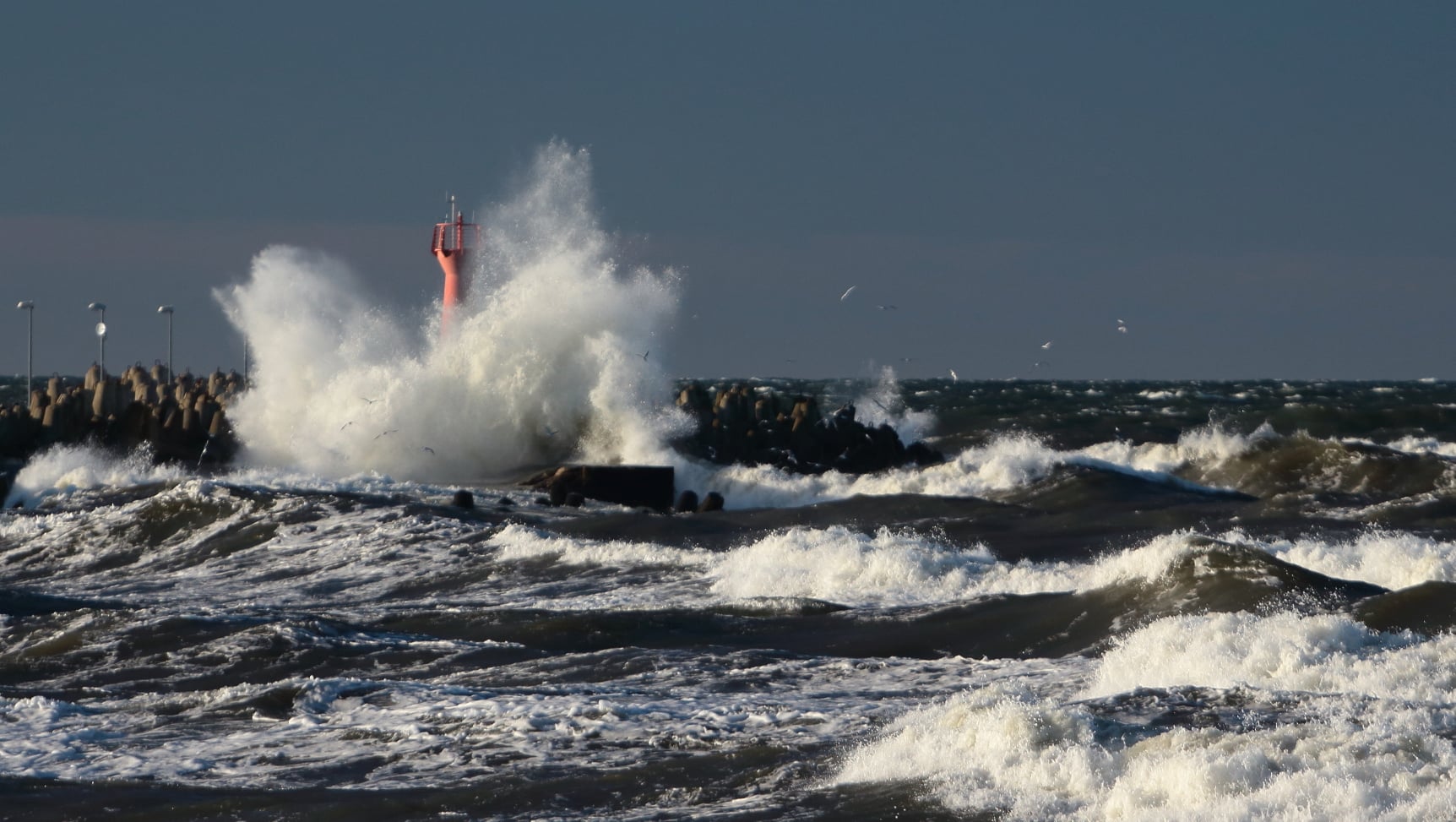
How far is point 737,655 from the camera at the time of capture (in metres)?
12.0

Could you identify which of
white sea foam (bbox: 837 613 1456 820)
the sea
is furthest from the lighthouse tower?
white sea foam (bbox: 837 613 1456 820)

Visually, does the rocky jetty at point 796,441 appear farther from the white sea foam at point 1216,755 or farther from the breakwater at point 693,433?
the white sea foam at point 1216,755

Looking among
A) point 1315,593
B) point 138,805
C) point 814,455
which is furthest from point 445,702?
point 814,455

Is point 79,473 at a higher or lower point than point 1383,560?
lower

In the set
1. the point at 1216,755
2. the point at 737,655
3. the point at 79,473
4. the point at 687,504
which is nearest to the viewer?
the point at 1216,755

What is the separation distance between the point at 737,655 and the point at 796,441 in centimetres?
1808

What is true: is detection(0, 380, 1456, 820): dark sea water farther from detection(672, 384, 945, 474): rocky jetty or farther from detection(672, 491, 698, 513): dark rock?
detection(672, 384, 945, 474): rocky jetty

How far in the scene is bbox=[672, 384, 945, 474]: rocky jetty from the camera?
29.3 metres

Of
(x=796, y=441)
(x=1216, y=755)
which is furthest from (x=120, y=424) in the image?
(x=1216, y=755)

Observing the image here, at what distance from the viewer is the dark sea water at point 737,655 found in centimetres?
755

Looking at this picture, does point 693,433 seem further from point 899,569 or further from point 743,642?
point 743,642

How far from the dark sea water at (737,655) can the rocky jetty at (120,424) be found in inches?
215

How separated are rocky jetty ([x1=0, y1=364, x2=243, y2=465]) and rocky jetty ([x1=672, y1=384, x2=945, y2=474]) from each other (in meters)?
8.34

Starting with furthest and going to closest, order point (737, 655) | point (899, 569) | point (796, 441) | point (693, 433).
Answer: point (796, 441), point (693, 433), point (899, 569), point (737, 655)
